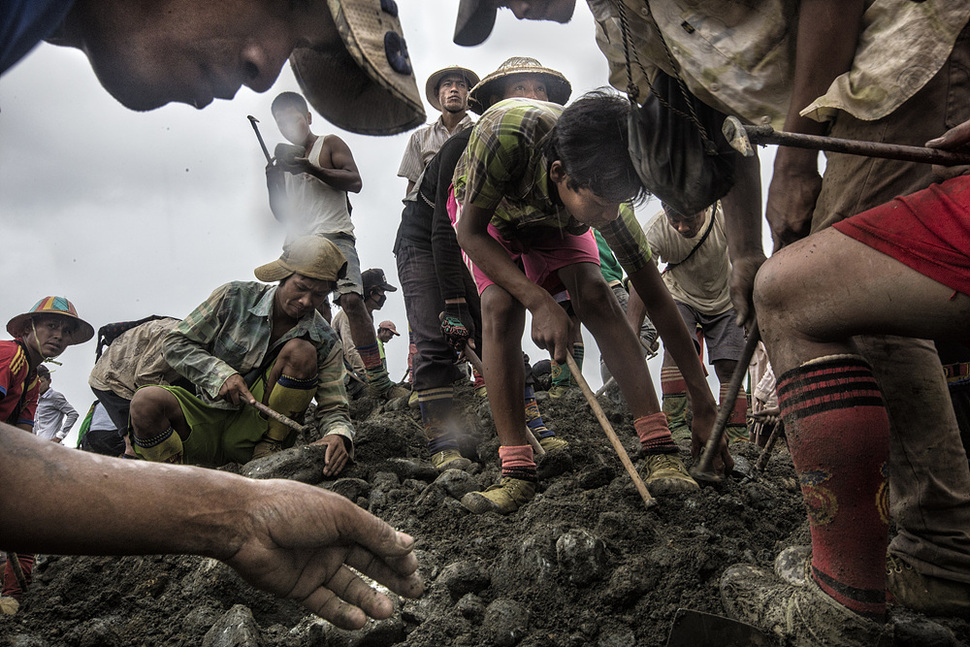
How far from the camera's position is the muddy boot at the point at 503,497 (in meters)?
2.67

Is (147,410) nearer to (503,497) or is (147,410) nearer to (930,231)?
(503,497)

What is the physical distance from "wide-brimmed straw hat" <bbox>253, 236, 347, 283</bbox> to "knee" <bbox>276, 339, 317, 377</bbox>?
44cm

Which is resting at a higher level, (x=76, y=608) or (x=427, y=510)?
(x=427, y=510)

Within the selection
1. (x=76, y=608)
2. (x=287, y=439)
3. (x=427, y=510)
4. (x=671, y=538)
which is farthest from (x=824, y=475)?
(x=287, y=439)

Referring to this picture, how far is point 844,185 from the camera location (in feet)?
5.39

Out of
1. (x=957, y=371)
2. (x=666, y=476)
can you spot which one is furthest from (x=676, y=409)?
(x=957, y=371)

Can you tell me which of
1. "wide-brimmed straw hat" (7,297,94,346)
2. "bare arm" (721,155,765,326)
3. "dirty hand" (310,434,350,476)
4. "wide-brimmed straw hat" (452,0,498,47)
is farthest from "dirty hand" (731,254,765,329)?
"wide-brimmed straw hat" (7,297,94,346)

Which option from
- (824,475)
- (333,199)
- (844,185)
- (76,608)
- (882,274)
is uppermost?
(333,199)

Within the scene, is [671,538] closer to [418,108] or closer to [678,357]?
[678,357]

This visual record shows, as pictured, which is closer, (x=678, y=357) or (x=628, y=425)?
(x=678, y=357)

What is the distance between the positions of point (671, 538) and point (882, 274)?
4.17 feet

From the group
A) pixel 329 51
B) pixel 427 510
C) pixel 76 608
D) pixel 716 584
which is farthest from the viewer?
pixel 427 510

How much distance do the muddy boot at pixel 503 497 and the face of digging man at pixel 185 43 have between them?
1822 mm

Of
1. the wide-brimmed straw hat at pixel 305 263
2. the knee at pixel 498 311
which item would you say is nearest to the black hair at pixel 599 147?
the knee at pixel 498 311
